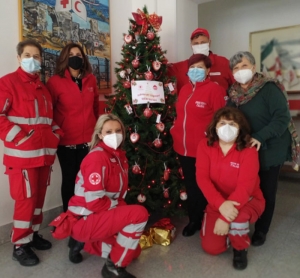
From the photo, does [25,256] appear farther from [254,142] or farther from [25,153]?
[254,142]

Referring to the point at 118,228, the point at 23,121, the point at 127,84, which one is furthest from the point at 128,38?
the point at 118,228

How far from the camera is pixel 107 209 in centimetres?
194

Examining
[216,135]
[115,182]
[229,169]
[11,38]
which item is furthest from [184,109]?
[11,38]

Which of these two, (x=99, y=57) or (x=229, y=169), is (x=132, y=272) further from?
(x=99, y=57)

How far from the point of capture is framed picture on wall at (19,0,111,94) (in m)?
2.66

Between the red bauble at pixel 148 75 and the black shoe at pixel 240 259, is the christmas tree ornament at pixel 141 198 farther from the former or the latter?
the red bauble at pixel 148 75

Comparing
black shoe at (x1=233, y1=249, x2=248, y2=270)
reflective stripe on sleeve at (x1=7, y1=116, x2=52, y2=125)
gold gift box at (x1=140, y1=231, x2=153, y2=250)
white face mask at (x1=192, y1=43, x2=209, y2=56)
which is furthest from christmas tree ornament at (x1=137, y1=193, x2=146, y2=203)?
white face mask at (x1=192, y1=43, x2=209, y2=56)

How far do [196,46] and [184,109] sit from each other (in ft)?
2.16

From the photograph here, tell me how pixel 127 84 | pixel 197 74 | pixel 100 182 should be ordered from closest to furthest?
1. pixel 100 182
2. pixel 197 74
3. pixel 127 84

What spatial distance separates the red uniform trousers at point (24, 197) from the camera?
2.12 m

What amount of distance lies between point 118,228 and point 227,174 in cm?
86

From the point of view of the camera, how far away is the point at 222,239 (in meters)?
2.28

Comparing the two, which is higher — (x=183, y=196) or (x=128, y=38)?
(x=128, y=38)

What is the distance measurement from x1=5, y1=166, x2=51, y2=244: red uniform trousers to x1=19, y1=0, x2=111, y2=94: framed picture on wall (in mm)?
989
